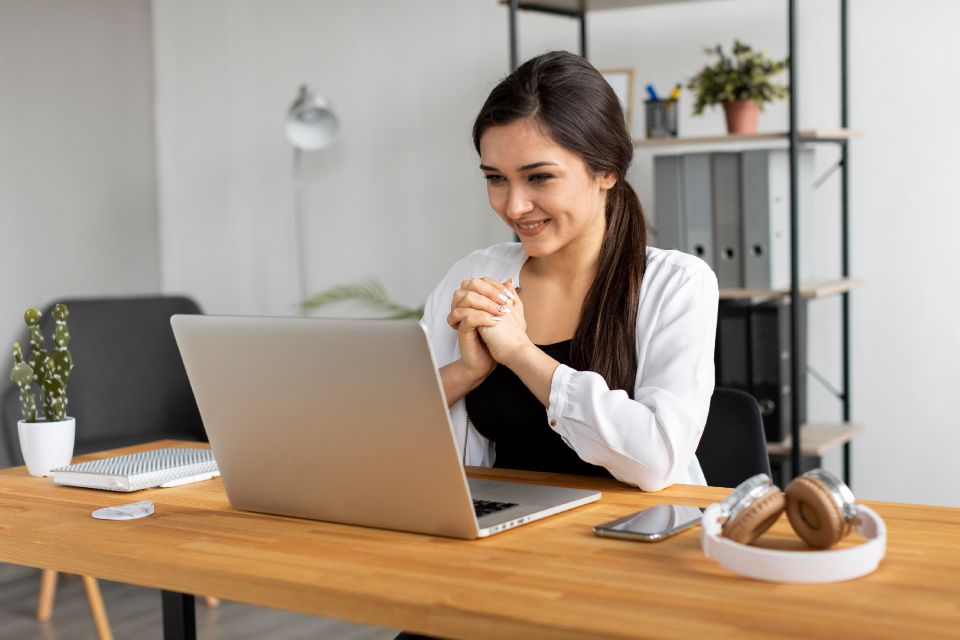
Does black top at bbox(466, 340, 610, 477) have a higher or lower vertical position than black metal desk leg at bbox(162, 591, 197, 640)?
higher

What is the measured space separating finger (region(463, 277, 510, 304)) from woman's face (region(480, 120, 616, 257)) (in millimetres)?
165

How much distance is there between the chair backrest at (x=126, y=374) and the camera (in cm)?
353

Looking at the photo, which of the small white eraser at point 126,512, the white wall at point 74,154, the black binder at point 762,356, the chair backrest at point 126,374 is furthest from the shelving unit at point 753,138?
the white wall at point 74,154

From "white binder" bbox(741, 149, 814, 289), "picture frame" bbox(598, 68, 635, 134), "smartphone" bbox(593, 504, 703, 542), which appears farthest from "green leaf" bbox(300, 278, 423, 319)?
"smartphone" bbox(593, 504, 703, 542)

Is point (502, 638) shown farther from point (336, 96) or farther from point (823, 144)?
point (336, 96)

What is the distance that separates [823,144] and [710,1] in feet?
1.73

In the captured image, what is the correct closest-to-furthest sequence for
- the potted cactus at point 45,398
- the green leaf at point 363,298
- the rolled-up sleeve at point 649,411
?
the rolled-up sleeve at point 649,411, the potted cactus at point 45,398, the green leaf at point 363,298

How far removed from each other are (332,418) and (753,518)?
468mm

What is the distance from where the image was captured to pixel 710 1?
10.8 ft

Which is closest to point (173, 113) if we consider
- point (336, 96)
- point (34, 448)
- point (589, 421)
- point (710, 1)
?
point (336, 96)

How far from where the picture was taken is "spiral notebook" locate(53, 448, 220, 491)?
1.62m

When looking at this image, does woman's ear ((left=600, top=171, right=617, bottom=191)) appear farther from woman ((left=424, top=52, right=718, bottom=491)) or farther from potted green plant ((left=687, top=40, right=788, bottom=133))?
potted green plant ((left=687, top=40, right=788, bottom=133))

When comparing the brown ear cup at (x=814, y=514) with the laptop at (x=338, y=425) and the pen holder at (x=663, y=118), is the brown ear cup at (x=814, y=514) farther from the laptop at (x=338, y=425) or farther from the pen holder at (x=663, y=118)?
the pen holder at (x=663, y=118)

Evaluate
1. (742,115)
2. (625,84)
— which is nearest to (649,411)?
(742,115)
